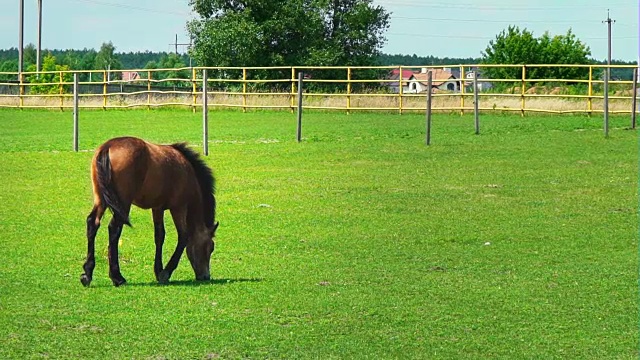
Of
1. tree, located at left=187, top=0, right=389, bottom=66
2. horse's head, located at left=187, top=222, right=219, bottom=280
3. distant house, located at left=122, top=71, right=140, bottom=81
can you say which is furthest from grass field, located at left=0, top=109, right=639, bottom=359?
tree, located at left=187, top=0, right=389, bottom=66

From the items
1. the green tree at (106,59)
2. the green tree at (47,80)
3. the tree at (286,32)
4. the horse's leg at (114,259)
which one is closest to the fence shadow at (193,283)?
the horse's leg at (114,259)

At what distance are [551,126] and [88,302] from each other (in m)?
21.3

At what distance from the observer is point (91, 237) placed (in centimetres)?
878

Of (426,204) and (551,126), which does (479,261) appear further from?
(551,126)

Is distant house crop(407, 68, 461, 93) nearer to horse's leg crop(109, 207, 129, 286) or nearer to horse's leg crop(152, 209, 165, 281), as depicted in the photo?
horse's leg crop(152, 209, 165, 281)

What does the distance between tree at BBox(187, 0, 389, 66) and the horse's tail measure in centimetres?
4494

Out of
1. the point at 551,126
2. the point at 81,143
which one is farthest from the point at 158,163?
the point at 551,126

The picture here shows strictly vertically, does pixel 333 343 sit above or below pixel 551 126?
below

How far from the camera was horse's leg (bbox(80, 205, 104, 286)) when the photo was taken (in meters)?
8.77

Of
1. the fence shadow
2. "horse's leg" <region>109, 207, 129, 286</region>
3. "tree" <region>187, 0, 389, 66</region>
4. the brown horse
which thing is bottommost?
the fence shadow

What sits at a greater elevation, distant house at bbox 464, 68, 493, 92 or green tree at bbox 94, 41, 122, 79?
green tree at bbox 94, 41, 122, 79

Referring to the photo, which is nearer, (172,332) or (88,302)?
(172,332)

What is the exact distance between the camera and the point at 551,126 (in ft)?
92.2

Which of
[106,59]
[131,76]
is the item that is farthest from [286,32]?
[106,59]
